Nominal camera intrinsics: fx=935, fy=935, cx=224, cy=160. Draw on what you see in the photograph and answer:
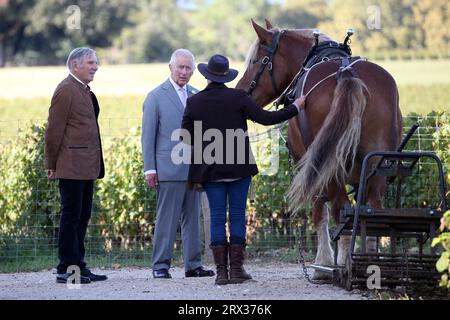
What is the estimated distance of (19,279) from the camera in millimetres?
9336

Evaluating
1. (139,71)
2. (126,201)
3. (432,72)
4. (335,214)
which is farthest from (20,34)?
(335,214)

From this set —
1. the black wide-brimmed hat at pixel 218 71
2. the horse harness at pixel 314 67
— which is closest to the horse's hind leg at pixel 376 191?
the horse harness at pixel 314 67

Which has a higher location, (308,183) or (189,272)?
(308,183)

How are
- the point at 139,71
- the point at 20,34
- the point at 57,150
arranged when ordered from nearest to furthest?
the point at 57,150 → the point at 139,71 → the point at 20,34

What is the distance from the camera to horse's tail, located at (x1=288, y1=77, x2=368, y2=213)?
739 centimetres

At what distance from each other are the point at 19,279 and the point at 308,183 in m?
3.39

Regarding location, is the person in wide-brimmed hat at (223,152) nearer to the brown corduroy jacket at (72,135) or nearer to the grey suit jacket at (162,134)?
the grey suit jacket at (162,134)

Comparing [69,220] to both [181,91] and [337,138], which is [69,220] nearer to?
[181,91]

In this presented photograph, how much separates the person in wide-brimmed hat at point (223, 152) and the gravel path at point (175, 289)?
1.20 ft

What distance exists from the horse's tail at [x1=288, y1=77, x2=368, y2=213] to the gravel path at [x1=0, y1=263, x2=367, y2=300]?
87cm

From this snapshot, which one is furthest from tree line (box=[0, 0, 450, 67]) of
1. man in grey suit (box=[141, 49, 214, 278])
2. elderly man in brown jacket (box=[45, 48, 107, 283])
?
elderly man in brown jacket (box=[45, 48, 107, 283])

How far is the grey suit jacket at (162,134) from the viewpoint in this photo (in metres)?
8.85
